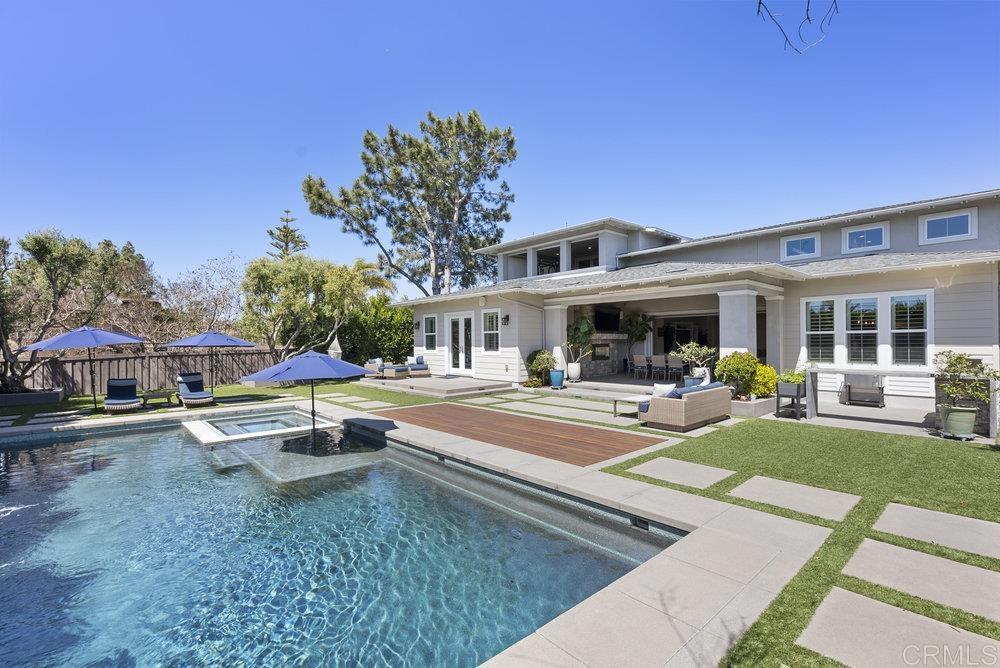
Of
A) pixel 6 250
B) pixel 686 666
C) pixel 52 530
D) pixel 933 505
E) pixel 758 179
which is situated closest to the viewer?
pixel 686 666

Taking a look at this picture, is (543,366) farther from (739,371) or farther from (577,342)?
(739,371)

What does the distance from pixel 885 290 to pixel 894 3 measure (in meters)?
8.21

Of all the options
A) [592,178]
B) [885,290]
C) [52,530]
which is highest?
[592,178]

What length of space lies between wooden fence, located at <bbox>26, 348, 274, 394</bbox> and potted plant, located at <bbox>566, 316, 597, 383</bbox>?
524 inches

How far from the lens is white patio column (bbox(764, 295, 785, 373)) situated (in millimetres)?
11656

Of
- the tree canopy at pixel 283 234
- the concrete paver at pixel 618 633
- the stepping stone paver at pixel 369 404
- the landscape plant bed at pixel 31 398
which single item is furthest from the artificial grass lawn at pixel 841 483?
the tree canopy at pixel 283 234

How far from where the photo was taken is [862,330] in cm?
1048

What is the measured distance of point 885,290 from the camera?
10.1 m

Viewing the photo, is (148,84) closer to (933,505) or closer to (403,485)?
(403,485)

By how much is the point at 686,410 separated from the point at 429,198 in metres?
24.4

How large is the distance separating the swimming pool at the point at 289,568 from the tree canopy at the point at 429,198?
2434 cm

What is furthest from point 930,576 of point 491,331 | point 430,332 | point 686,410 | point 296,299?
point 296,299

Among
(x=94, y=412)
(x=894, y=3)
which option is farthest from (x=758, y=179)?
(x=94, y=412)
